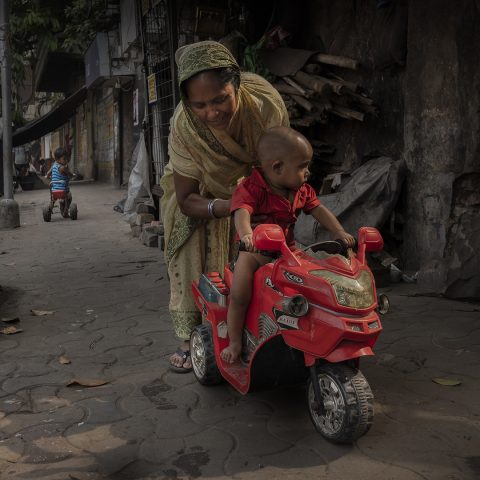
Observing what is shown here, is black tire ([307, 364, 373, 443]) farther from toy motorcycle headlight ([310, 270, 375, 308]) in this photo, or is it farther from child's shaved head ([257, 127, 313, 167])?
child's shaved head ([257, 127, 313, 167])

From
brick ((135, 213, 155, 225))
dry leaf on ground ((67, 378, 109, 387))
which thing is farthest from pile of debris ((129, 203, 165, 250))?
dry leaf on ground ((67, 378, 109, 387))

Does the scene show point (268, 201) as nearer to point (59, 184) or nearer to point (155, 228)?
point (155, 228)

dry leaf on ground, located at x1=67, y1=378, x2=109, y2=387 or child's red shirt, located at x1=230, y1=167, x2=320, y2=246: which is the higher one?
child's red shirt, located at x1=230, y1=167, x2=320, y2=246

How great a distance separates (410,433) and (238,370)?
798mm

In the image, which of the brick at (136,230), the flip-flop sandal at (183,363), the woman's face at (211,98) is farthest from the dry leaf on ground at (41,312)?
the brick at (136,230)

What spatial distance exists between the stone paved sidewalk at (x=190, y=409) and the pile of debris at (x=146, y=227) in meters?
2.85

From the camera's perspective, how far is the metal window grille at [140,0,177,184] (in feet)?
25.3

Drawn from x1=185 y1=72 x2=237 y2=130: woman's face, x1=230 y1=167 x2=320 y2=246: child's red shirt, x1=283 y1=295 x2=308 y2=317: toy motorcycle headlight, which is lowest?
x1=283 y1=295 x2=308 y2=317: toy motorcycle headlight

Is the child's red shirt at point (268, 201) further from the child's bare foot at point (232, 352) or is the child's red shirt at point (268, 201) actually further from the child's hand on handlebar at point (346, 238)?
the child's bare foot at point (232, 352)

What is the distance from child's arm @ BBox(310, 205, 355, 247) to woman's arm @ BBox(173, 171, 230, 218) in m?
0.45

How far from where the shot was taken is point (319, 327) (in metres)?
2.16

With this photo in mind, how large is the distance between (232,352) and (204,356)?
0.33 metres

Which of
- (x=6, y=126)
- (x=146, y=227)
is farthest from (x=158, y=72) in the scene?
(x=6, y=126)

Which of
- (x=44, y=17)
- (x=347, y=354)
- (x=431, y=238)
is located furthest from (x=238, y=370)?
(x=44, y=17)
